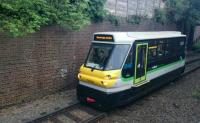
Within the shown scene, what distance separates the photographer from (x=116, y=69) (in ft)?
32.0

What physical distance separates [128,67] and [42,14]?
404cm

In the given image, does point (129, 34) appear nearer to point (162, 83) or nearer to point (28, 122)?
point (162, 83)

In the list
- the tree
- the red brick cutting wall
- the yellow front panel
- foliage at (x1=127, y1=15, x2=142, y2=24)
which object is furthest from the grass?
the tree

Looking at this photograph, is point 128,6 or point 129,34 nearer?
point 129,34

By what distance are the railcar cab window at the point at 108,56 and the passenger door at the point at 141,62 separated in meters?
0.80

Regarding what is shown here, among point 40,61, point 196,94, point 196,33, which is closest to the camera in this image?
point 40,61

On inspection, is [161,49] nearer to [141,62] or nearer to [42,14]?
[141,62]

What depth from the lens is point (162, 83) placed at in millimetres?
13625

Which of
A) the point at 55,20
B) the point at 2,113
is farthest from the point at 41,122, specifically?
the point at 55,20

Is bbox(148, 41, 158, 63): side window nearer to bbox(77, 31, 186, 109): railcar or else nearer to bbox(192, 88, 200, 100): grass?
bbox(77, 31, 186, 109): railcar

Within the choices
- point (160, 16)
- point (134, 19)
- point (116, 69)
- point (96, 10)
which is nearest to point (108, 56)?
point (116, 69)

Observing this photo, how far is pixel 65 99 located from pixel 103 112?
230 centimetres

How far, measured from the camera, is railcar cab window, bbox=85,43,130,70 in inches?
386

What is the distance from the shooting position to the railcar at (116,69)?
9.70 metres
